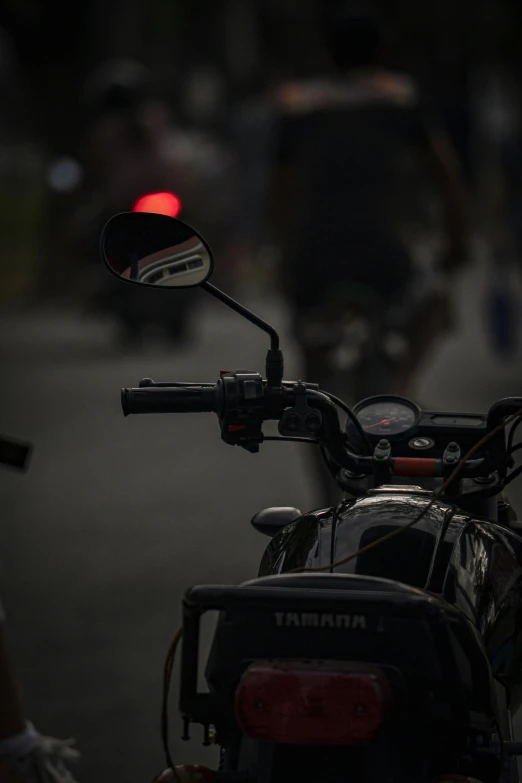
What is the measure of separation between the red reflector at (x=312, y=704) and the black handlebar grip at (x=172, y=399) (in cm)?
86

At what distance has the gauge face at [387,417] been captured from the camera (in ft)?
10.2

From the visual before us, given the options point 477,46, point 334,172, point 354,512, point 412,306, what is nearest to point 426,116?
point 334,172

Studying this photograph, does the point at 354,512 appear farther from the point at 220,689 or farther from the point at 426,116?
the point at 426,116

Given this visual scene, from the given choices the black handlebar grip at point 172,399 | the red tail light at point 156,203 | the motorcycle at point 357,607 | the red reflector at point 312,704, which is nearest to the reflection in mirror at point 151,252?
the motorcycle at point 357,607

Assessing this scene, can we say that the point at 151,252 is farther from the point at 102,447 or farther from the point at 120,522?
the point at 102,447

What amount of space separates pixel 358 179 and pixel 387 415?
422 centimetres

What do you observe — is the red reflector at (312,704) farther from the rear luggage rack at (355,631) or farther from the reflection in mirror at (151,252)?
the reflection in mirror at (151,252)

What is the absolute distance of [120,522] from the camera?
7574 mm

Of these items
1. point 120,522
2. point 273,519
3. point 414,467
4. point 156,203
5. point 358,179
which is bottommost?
point 120,522

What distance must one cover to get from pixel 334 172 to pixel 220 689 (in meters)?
5.15

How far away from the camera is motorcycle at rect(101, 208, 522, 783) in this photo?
2.20 metres

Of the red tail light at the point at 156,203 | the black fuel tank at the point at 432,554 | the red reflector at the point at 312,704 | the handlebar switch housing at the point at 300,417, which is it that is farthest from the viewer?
the red tail light at the point at 156,203

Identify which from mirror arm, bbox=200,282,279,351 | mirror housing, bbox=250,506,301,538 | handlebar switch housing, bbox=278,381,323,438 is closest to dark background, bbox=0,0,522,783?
mirror housing, bbox=250,506,301,538

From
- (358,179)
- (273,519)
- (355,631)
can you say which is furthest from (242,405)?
(358,179)
